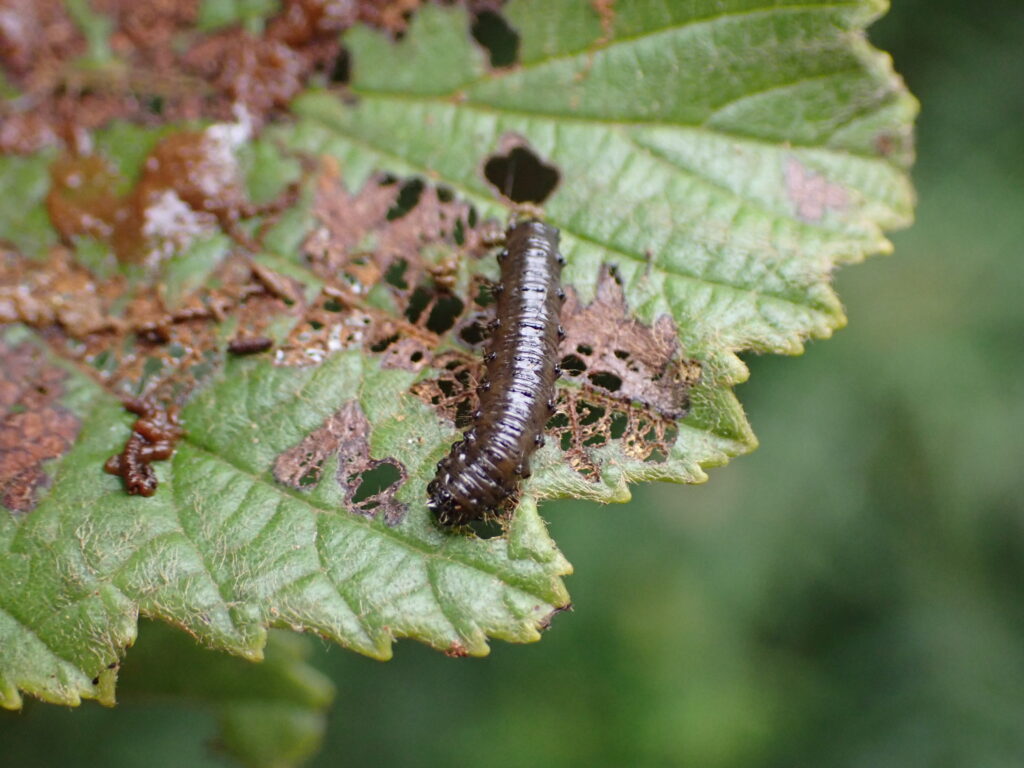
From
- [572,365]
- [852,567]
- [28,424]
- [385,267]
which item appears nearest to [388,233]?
[385,267]

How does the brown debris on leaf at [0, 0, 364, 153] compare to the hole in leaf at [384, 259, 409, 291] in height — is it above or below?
above

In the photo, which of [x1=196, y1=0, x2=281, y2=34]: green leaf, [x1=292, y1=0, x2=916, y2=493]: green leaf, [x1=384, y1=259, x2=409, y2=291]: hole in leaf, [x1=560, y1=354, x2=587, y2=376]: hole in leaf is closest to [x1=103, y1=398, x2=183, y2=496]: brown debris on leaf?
[x1=384, y1=259, x2=409, y2=291]: hole in leaf

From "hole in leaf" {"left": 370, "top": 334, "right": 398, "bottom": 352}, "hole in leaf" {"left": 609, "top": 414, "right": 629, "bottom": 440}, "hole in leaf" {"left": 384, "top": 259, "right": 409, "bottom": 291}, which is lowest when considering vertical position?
"hole in leaf" {"left": 370, "top": 334, "right": 398, "bottom": 352}

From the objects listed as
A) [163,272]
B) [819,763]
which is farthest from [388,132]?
[819,763]

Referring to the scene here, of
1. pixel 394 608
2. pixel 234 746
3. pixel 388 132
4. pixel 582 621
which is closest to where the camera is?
pixel 394 608

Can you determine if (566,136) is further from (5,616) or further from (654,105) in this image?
(5,616)

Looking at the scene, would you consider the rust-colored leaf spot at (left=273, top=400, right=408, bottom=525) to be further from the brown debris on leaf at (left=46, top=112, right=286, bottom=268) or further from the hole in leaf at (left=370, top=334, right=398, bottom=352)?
the brown debris on leaf at (left=46, top=112, right=286, bottom=268)

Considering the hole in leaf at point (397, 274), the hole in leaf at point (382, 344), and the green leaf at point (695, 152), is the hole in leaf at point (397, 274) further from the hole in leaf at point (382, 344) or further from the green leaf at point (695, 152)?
the green leaf at point (695, 152)
